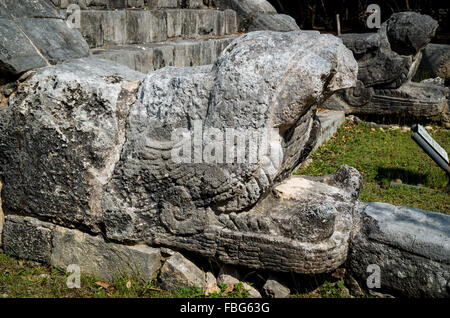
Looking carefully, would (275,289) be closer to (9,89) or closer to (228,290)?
(228,290)

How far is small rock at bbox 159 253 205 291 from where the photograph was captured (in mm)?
2629

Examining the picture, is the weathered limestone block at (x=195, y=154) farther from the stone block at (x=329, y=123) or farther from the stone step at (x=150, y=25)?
the stone block at (x=329, y=123)

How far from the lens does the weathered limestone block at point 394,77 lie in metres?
7.16

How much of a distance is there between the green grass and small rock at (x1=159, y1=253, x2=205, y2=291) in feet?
7.70

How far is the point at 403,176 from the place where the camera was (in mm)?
5129

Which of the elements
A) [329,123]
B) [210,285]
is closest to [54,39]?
[210,285]

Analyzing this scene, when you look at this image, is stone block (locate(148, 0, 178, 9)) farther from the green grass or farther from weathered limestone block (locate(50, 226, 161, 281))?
weathered limestone block (locate(50, 226, 161, 281))

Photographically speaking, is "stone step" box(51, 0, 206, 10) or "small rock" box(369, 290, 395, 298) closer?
"small rock" box(369, 290, 395, 298)

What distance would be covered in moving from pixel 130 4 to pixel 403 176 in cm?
375

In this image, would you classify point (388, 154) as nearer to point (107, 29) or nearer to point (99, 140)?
point (107, 29)

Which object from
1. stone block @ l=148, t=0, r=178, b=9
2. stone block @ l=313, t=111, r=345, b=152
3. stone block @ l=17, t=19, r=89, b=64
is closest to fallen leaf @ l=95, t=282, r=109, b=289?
stone block @ l=17, t=19, r=89, b=64

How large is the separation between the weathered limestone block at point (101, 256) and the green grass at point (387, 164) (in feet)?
8.32

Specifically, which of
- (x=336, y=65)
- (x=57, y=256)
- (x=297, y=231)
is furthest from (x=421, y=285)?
(x=57, y=256)

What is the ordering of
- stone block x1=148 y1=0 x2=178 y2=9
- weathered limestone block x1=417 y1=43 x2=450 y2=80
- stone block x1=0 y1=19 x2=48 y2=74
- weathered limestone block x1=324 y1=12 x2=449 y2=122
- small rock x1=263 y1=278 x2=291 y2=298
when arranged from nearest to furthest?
1. small rock x1=263 y1=278 x2=291 y2=298
2. stone block x1=0 y1=19 x2=48 y2=74
3. stone block x1=148 y1=0 x2=178 y2=9
4. weathered limestone block x1=324 y1=12 x2=449 y2=122
5. weathered limestone block x1=417 y1=43 x2=450 y2=80
